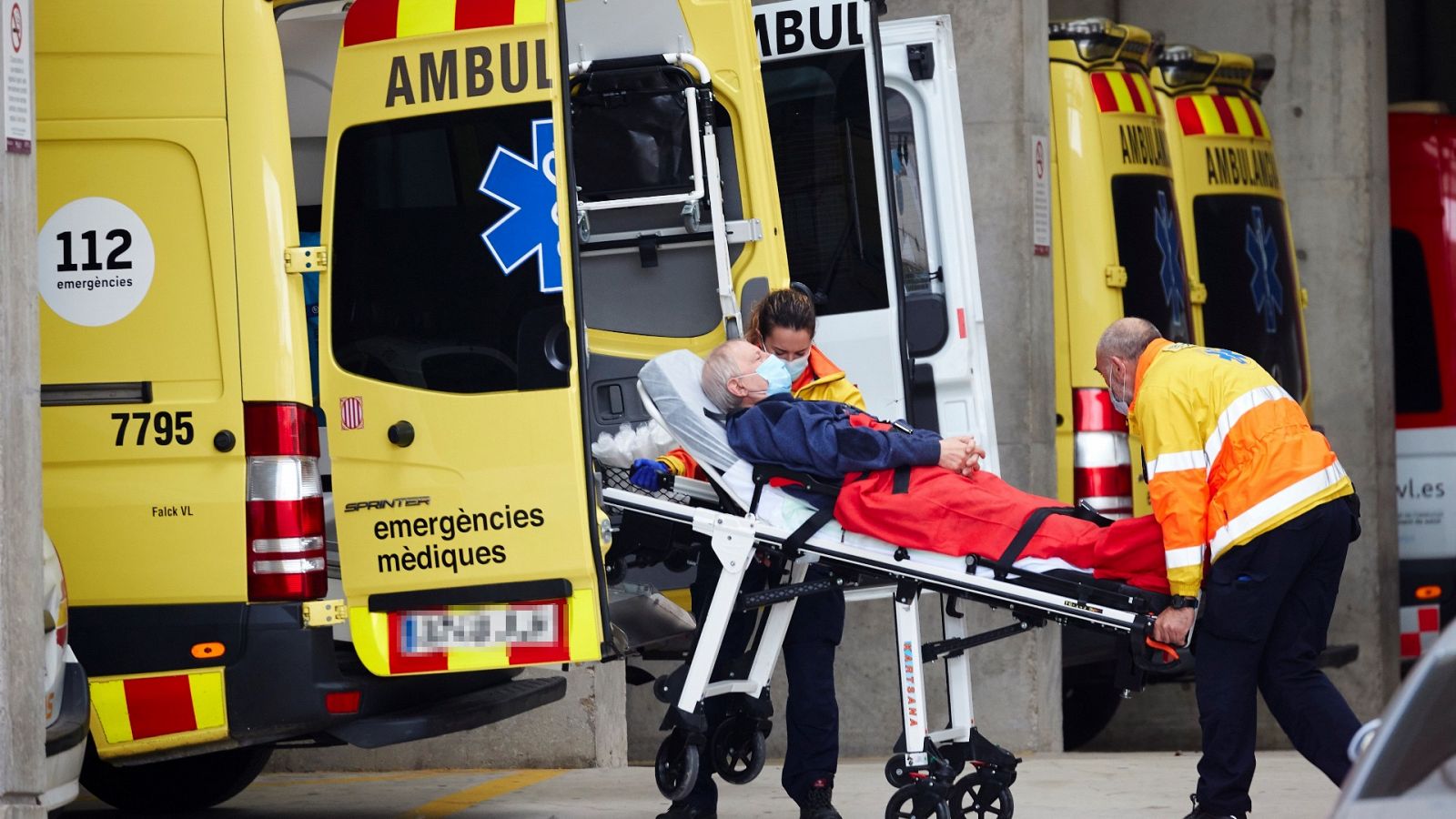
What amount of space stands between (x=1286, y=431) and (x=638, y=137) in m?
2.60

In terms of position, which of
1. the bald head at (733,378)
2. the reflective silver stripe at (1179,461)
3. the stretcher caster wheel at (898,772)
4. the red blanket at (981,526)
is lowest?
the stretcher caster wheel at (898,772)

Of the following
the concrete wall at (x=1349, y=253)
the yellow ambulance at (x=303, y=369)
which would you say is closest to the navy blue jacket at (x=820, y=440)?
the yellow ambulance at (x=303, y=369)

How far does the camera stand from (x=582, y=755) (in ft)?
24.7

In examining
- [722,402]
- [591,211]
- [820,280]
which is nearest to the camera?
[722,402]

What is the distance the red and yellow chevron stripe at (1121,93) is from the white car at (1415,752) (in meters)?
5.78

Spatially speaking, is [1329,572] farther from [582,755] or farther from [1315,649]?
[582,755]

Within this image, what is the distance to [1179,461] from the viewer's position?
5.16 metres

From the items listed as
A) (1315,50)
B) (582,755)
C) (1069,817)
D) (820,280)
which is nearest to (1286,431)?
(1069,817)

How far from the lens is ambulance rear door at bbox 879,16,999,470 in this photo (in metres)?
7.31

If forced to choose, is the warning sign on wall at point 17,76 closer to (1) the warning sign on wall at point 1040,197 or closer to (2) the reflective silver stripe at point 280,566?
(2) the reflective silver stripe at point 280,566

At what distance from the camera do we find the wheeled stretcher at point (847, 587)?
5211 mm

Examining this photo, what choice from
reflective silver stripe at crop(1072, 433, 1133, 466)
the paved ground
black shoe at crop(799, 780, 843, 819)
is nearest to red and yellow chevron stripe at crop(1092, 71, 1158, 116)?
reflective silver stripe at crop(1072, 433, 1133, 466)

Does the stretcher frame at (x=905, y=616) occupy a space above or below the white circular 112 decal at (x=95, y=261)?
below

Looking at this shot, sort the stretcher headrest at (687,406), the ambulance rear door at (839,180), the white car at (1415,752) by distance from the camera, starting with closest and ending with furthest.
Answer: the white car at (1415,752) → the stretcher headrest at (687,406) → the ambulance rear door at (839,180)
